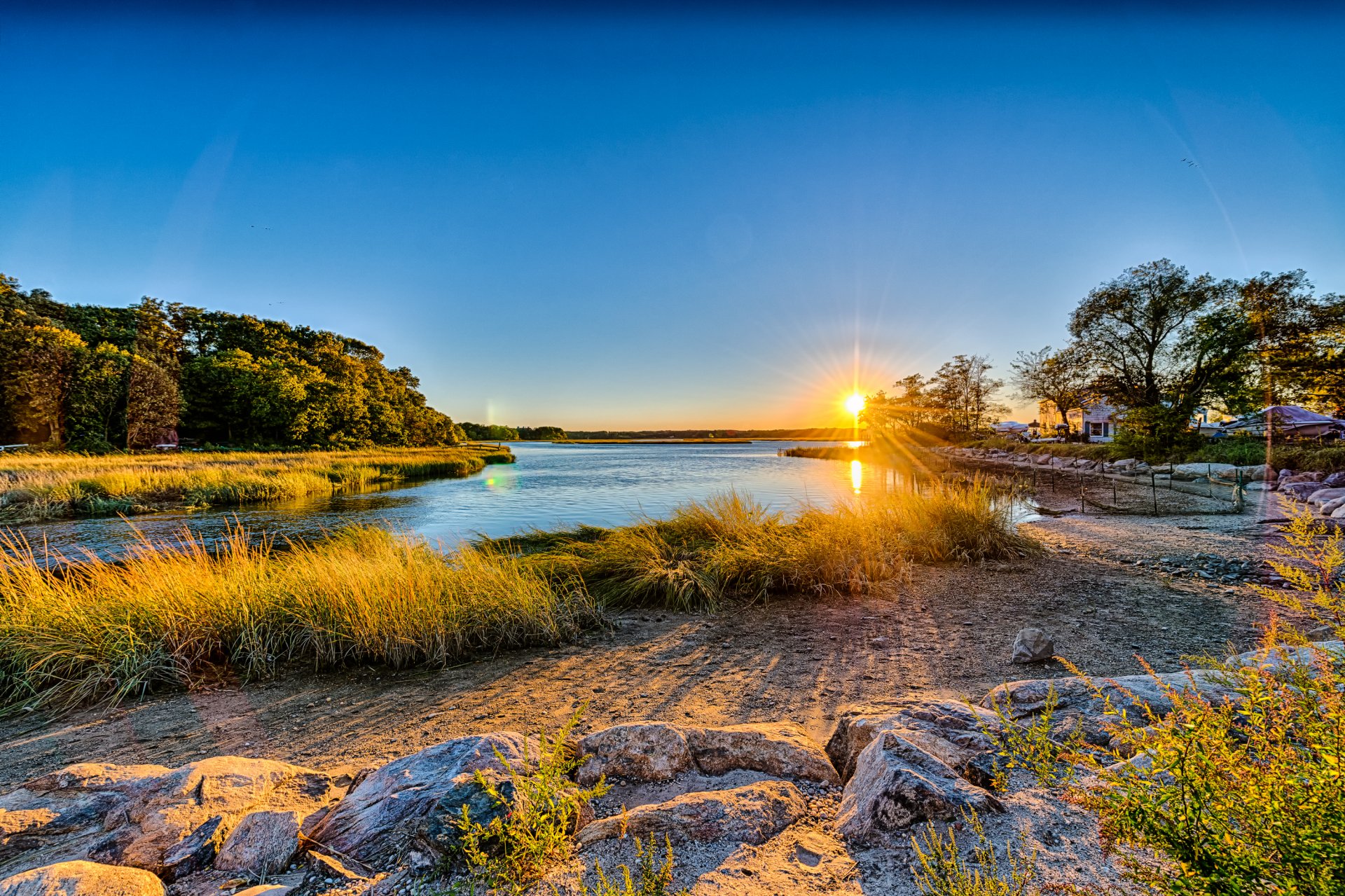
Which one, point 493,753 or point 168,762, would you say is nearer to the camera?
point 493,753

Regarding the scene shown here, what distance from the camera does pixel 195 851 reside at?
5.34 ft

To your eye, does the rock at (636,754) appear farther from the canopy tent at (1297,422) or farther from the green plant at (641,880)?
the canopy tent at (1297,422)

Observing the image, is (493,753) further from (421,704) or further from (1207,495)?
(1207,495)

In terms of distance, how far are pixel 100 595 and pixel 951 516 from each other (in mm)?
9269

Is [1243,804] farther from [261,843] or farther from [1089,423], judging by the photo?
[1089,423]

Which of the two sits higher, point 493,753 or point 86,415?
point 86,415

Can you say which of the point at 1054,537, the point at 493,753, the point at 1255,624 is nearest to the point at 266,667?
the point at 493,753

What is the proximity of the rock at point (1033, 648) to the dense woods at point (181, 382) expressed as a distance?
41968 millimetres

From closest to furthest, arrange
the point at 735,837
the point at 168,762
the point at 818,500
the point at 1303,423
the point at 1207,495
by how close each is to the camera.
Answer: the point at 735,837, the point at 168,762, the point at 1207,495, the point at 818,500, the point at 1303,423

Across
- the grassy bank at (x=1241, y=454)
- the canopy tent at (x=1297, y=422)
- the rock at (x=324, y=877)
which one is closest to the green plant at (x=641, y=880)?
the rock at (x=324, y=877)

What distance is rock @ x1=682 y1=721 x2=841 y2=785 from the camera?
83.0 inches

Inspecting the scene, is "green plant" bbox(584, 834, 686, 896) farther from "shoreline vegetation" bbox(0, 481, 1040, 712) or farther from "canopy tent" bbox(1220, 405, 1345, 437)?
"canopy tent" bbox(1220, 405, 1345, 437)

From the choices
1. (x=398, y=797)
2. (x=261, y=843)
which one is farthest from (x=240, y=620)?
(x=398, y=797)

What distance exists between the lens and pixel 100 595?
4.20 metres
